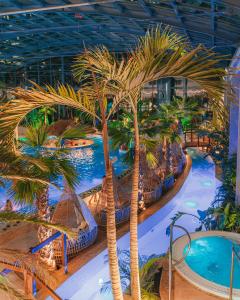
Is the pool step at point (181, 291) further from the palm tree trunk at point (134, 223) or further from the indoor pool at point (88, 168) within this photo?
the indoor pool at point (88, 168)

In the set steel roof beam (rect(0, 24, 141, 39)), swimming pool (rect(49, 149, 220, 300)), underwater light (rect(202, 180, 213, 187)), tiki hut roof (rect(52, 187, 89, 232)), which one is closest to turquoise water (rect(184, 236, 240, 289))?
swimming pool (rect(49, 149, 220, 300))

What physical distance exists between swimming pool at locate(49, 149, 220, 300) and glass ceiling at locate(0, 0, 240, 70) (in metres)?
4.59

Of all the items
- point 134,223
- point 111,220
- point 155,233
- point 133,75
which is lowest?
point 155,233

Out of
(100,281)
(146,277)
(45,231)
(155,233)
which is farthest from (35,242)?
(155,233)

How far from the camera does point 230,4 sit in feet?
26.2

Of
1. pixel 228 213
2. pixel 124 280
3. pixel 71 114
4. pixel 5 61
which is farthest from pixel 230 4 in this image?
pixel 5 61

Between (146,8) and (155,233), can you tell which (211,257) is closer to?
(155,233)

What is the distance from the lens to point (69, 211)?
20.6 ft

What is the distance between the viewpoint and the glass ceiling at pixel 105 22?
33.9 ft

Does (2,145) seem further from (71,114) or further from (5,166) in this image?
(71,114)

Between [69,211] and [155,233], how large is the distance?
2864 mm

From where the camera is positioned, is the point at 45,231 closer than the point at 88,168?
Yes

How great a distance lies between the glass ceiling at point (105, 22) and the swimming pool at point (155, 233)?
181 inches

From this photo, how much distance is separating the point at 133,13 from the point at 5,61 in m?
18.1
